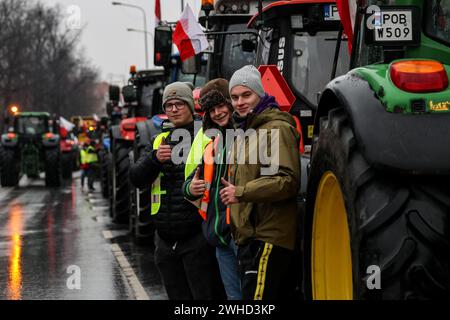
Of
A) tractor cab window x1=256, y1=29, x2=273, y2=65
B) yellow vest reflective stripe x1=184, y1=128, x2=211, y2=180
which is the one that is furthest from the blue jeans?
tractor cab window x1=256, y1=29, x2=273, y2=65

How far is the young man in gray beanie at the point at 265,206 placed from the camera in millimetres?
4707

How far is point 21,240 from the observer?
13.4 metres

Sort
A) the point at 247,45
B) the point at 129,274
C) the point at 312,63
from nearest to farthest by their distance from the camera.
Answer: the point at 312,63 → the point at 247,45 → the point at 129,274

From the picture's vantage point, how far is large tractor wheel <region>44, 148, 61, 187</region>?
28375 millimetres

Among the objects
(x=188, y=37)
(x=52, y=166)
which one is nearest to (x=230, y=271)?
(x=188, y=37)

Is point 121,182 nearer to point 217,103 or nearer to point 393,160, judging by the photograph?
point 217,103

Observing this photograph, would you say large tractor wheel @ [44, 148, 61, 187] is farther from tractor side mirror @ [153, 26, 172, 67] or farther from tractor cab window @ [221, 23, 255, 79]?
tractor cab window @ [221, 23, 255, 79]

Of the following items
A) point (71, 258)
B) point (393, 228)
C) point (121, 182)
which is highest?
point (393, 228)

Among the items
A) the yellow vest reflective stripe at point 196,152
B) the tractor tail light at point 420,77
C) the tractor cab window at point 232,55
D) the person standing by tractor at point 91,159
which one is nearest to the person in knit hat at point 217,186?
the yellow vest reflective stripe at point 196,152

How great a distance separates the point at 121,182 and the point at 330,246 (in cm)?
997

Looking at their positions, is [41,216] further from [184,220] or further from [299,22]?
[184,220]

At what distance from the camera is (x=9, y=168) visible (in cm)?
2845

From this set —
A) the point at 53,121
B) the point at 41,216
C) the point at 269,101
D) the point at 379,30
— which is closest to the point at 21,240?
the point at 41,216

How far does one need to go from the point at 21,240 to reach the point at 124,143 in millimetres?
2629
